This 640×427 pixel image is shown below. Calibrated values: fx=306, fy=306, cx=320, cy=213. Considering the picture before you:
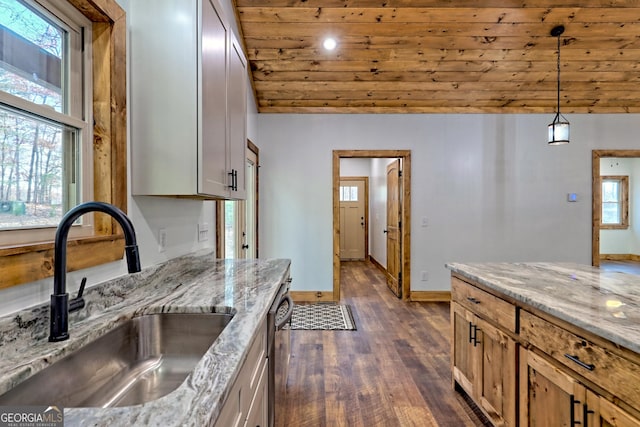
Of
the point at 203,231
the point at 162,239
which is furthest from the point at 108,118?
the point at 203,231

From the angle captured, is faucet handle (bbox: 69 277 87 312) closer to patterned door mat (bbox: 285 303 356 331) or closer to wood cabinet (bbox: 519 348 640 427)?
wood cabinet (bbox: 519 348 640 427)

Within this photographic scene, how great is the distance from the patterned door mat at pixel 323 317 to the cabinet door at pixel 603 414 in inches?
90.3

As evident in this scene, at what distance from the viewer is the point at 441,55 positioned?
11.1 ft

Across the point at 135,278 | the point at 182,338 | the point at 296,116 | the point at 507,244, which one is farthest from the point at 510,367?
the point at 296,116

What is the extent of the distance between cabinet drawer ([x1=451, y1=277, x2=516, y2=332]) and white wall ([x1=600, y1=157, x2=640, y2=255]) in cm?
758

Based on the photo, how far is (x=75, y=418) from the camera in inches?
21.9

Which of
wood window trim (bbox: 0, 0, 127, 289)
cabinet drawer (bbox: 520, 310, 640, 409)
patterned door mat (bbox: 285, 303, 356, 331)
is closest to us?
cabinet drawer (bbox: 520, 310, 640, 409)

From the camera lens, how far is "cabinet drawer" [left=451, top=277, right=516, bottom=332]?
1475 mm

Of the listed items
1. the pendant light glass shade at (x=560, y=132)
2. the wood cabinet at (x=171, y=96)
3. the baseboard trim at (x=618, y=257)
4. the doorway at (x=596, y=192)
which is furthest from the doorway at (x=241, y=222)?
the baseboard trim at (x=618, y=257)

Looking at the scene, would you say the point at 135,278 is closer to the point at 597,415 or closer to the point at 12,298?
the point at 12,298

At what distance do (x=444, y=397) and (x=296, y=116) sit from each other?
3.51 metres

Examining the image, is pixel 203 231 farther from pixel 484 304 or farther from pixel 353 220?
pixel 353 220

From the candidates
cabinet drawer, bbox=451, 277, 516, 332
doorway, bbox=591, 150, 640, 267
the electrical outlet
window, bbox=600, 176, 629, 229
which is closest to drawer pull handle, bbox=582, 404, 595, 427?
cabinet drawer, bbox=451, 277, 516, 332

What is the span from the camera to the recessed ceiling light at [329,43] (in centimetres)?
317
